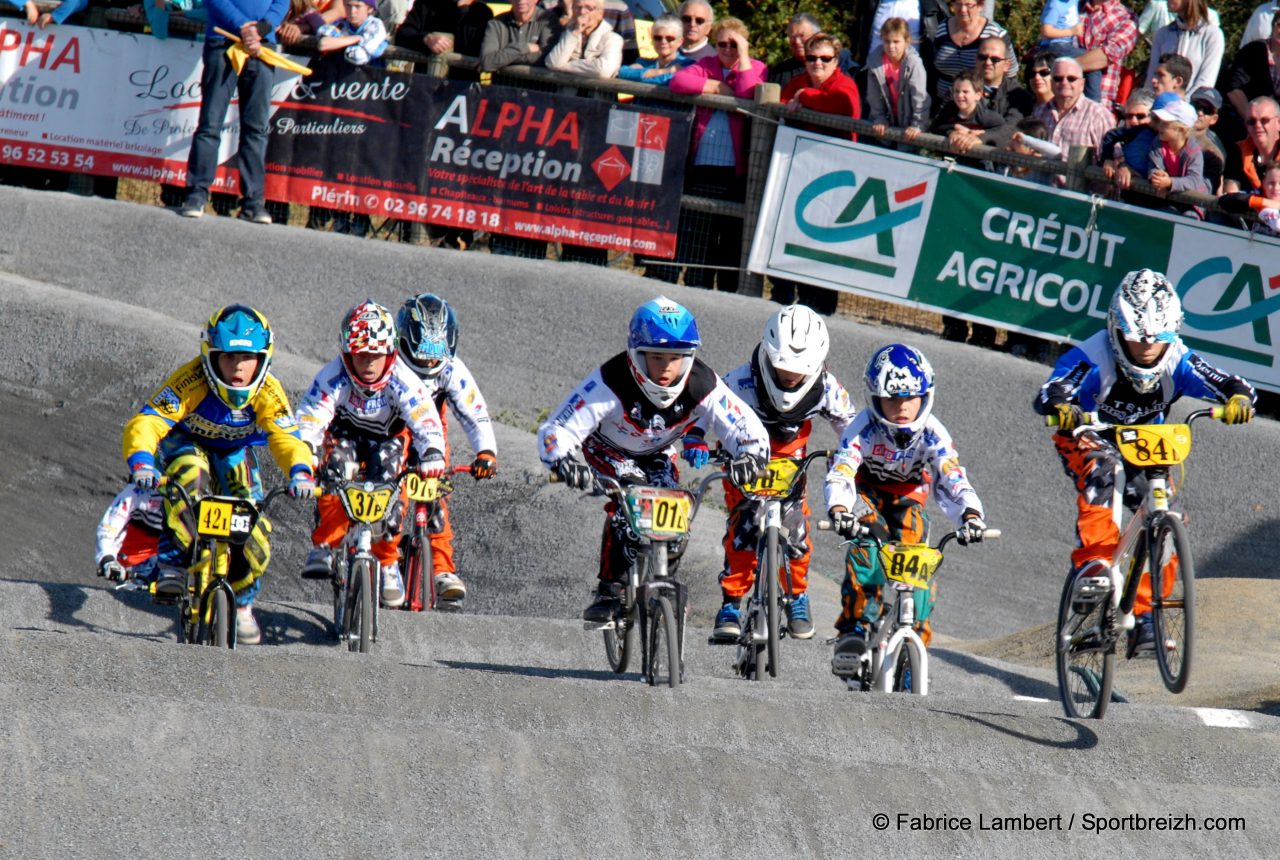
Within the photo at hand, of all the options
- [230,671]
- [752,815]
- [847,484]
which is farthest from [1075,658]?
[230,671]

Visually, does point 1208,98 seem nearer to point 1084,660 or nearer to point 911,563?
→ point 1084,660

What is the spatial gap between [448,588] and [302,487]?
1922 mm

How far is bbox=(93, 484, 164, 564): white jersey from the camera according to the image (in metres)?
8.62

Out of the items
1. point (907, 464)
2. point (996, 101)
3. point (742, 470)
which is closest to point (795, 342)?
point (907, 464)

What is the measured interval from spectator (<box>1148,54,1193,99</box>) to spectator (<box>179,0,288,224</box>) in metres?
7.09

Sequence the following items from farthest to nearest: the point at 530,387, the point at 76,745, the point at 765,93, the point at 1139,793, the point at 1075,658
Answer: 1. the point at 530,387
2. the point at 765,93
3. the point at 1075,658
4. the point at 1139,793
5. the point at 76,745

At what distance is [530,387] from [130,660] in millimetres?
7324

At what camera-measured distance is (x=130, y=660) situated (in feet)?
22.9

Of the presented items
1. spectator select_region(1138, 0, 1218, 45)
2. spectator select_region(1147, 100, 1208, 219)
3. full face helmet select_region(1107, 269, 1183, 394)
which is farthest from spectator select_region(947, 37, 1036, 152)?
full face helmet select_region(1107, 269, 1183, 394)

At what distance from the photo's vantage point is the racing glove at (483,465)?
30.1 ft

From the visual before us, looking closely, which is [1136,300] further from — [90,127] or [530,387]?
[90,127]

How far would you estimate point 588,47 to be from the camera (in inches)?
544

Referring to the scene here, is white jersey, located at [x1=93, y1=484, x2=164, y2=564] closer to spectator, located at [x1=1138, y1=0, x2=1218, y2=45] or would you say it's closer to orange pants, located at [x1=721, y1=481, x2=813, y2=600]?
orange pants, located at [x1=721, y1=481, x2=813, y2=600]

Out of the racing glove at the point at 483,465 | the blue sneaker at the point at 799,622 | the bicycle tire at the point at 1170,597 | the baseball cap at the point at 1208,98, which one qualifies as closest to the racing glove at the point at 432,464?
the racing glove at the point at 483,465
